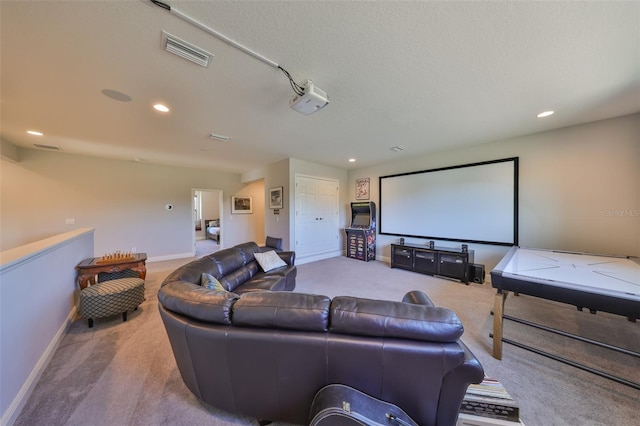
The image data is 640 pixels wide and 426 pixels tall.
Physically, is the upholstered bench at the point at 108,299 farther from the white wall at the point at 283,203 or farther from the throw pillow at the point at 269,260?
the white wall at the point at 283,203

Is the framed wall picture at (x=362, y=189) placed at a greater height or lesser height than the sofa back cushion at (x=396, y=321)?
greater

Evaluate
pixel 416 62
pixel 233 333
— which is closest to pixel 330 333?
pixel 233 333

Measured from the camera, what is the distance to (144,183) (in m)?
5.31

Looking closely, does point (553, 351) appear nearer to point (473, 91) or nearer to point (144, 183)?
point (473, 91)

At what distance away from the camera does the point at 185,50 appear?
60.9 inches

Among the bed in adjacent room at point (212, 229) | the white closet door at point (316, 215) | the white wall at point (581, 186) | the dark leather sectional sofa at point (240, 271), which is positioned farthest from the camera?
the bed in adjacent room at point (212, 229)

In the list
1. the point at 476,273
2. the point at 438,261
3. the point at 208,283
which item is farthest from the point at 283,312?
the point at 476,273

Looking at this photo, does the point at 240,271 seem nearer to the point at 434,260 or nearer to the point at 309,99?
the point at 309,99

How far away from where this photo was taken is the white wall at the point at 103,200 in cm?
409

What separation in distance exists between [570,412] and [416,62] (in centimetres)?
272

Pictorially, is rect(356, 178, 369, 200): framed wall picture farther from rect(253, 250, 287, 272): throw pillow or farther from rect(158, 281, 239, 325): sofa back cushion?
rect(158, 281, 239, 325): sofa back cushion

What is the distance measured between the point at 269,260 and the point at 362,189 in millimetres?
3709

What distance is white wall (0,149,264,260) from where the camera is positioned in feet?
13.4

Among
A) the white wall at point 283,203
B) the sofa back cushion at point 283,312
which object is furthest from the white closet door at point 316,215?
the sofa back cushion at point 283,312
